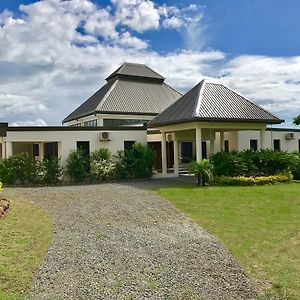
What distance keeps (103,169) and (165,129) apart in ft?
14.3

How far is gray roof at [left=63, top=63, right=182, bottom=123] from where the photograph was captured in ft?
96.5

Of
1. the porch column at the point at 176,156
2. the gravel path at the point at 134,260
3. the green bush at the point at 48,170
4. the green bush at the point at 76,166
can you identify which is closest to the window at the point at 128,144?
the porch column at the point at 176,156

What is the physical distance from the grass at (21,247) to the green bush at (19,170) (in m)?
8.36

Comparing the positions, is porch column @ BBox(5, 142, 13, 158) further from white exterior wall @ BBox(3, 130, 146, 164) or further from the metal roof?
the metal roof

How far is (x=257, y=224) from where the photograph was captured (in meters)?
9.69

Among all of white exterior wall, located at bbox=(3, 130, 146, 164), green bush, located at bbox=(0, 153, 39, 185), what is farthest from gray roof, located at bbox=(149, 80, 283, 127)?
green bush, located at bbox=(0, 153, 39, 185)

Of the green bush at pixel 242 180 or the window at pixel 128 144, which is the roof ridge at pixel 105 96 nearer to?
the window at pixel 128 144

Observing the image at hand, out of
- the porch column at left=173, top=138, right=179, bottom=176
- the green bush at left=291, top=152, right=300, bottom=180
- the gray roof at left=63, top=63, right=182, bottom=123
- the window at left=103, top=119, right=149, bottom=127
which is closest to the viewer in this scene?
the green bush at left=291, top=152, right=300, bottom=180

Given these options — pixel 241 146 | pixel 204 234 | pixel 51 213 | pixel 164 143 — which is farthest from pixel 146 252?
pixel 241 146

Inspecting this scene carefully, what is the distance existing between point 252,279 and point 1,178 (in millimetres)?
15434

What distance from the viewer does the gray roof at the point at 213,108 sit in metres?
19.2

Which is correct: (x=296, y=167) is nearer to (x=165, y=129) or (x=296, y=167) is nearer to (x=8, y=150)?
(x=165, y=129)

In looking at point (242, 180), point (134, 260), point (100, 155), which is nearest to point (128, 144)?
point (100, 155)

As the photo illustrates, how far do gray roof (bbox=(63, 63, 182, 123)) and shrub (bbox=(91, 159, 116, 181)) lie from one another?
8.29 m
